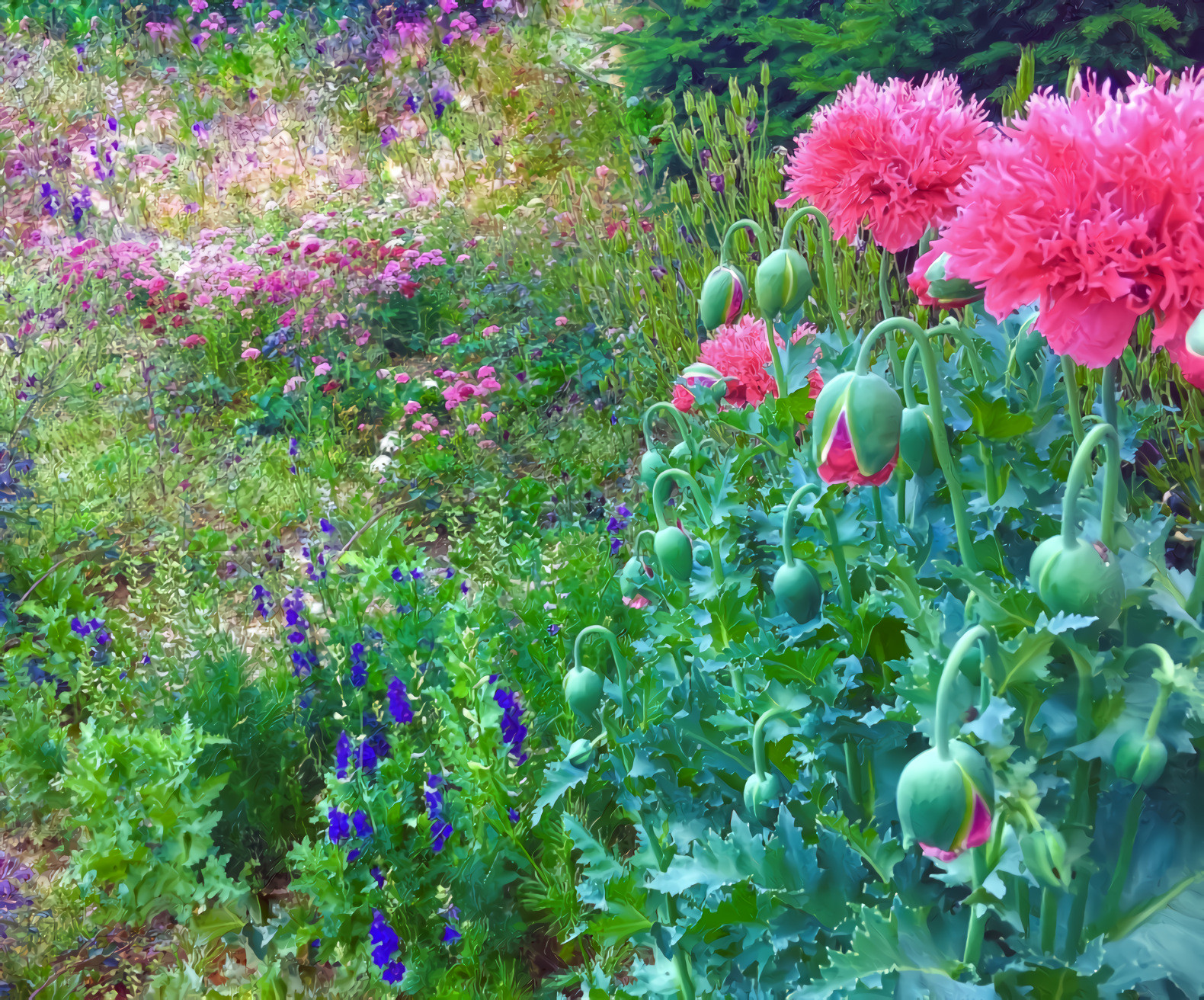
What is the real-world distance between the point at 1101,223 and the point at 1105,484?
0.71 ft

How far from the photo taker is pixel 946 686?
0.70 meters

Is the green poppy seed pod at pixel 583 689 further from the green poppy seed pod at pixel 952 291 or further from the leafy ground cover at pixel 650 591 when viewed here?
the green poppy seed pod at pixel 952 291

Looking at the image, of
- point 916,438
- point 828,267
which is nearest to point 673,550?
point 916,438

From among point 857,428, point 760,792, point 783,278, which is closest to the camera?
point 857,428

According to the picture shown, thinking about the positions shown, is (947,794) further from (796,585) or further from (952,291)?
(952,291)

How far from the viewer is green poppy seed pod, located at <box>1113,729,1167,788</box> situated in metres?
0.77

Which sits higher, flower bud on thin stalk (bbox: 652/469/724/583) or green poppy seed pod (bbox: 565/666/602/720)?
flower bud on thin stalk (bbox: 652/469/724/583)

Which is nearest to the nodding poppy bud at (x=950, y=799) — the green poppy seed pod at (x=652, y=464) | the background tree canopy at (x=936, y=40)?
the green poppy seed pod at (x=652, y=464)

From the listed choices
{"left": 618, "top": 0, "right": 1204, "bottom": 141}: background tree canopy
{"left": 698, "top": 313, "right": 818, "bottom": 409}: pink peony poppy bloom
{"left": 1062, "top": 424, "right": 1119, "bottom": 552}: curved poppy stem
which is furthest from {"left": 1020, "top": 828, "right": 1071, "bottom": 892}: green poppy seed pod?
{"left": 618, "top": 0, "right": 1204, "bottom": 141}: background tree canopy

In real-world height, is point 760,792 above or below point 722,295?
below

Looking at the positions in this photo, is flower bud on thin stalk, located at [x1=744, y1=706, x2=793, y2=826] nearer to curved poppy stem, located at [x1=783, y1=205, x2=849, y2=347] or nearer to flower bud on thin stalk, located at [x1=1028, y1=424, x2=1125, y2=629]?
flower bud on thin stalk, located at [x1=1028, y1=424, x2=1125, y2=629]

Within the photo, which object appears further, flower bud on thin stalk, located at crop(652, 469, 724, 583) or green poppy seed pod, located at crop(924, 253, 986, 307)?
flower bud on thin stalk, located at crop(652, 469, 724, 583)

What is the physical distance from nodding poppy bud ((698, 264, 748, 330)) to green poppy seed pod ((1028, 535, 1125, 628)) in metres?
0.72

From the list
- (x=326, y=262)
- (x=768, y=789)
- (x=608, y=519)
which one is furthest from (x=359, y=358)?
(x=768, y=789)
